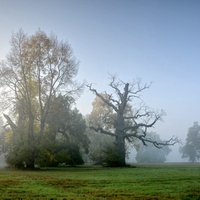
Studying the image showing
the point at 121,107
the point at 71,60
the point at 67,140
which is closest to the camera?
the point at 71,60

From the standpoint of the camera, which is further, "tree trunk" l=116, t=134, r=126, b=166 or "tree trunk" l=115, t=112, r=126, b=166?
"tree trunk" l=115, t=112, r=126, b=166

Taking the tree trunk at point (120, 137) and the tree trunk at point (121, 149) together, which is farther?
the tree trunk at point (120, 137)

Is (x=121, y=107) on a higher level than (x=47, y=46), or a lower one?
lower

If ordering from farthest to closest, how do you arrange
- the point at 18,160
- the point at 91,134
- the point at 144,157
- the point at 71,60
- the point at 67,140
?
1. the point at 144,157
2. the point at 91,134
3. the point at 67,140
4. the point at 71,60
5. the point at 18,160

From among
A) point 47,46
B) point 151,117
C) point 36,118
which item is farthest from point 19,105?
point 151,117

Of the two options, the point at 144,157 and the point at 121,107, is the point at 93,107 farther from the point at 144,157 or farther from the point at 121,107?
the point at 144,157

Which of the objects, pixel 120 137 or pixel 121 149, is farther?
pixel 120 137

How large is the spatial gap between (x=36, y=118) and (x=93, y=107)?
19618 millimetres

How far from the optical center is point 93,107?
56125 mm

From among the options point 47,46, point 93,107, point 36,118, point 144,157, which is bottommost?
point 144,157

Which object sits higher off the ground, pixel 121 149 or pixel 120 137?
pixel 120 137

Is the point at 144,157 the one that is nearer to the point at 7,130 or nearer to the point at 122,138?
the point at 122,138

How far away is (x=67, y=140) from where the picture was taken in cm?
3953

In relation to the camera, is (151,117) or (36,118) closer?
(36,118)
